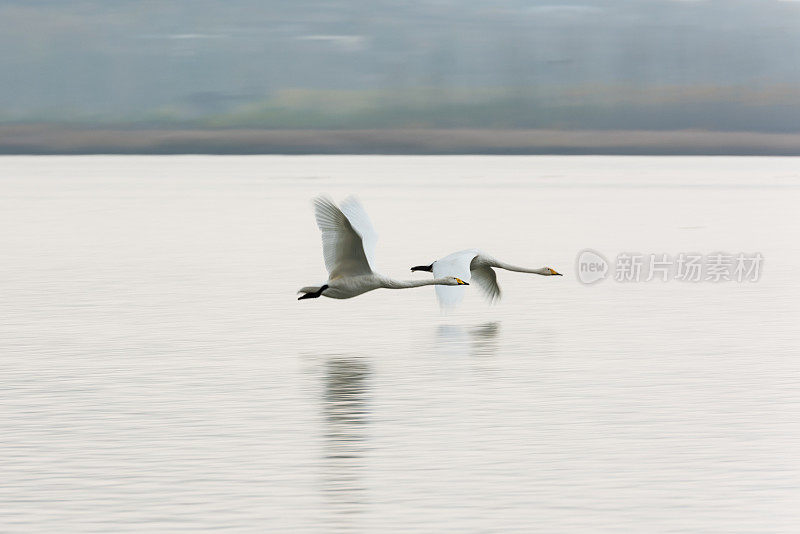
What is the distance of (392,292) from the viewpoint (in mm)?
30547

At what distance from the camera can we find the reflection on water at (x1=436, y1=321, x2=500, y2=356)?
67.6 feet

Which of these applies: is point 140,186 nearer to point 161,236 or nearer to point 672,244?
point 161,236

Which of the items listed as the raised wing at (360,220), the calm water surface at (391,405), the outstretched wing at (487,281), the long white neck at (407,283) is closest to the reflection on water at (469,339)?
the calm water surface at (391,405)

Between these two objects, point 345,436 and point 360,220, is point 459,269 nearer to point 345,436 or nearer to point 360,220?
point 360,220

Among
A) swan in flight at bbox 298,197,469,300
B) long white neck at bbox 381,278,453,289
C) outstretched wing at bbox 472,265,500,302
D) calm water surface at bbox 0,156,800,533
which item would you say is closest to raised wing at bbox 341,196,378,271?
swan in flight at bbox 298,197,469,300

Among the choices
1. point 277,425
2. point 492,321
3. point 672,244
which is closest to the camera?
point 277,425

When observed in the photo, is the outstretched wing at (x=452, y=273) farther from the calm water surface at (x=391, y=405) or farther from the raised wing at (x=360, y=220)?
the raised wing at (x=360, y=220)

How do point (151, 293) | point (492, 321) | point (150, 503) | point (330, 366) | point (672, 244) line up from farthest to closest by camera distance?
point (672, 244) < point (151, 293) < point (492, 321) < point (330, 366) < point (150, 503)

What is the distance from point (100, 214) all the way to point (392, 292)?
42.7 metres

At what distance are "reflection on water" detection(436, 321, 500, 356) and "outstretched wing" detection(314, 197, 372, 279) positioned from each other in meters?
1.95

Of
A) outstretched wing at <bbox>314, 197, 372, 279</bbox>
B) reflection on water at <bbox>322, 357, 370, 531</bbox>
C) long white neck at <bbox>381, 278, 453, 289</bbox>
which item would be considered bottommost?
reflection on water at <bbox>322, 357, 370, 531</bbox>

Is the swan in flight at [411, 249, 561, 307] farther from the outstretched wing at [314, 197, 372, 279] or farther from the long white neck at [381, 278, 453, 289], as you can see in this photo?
the outstretched wing at [314, 197, 372, 279]

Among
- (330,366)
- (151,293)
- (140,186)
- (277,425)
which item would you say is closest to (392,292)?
(151,293)

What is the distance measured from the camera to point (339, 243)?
19.2 metres
